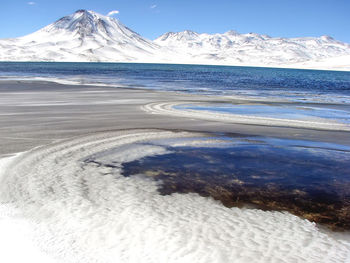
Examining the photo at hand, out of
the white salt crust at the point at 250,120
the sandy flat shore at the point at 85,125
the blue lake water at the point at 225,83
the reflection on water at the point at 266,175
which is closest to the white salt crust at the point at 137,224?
the reflection on water at the point at 266,175

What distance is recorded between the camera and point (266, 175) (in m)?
7.50

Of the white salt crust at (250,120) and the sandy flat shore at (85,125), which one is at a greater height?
the white salt crust at (250,120)

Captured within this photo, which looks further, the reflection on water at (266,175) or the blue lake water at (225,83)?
the blue lake water at (225,83)

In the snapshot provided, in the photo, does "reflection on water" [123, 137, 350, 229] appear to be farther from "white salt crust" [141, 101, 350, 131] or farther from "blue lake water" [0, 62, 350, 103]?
"blue lake water" [0, 62, 350, 103]

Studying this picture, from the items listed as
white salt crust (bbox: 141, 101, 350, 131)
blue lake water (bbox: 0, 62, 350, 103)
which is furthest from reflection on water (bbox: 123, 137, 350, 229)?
blue lake water (bbox: 0, 62, 350, 103)

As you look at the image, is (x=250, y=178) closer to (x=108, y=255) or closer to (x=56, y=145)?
(x=108, y=255)

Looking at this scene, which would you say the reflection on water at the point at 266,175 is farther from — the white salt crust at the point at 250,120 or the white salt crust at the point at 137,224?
the white salt crust at the point at 250,120

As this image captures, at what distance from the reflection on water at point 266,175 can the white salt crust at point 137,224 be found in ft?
1.25

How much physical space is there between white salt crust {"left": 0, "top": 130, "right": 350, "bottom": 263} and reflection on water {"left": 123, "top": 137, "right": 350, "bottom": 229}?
15.0 inches

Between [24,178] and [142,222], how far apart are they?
293cm

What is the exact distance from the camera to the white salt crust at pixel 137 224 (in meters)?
4.45

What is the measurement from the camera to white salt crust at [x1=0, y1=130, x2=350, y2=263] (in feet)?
14.6

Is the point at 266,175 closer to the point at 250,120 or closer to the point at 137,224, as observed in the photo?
the point at 137,224

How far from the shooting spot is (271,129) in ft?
41.5
